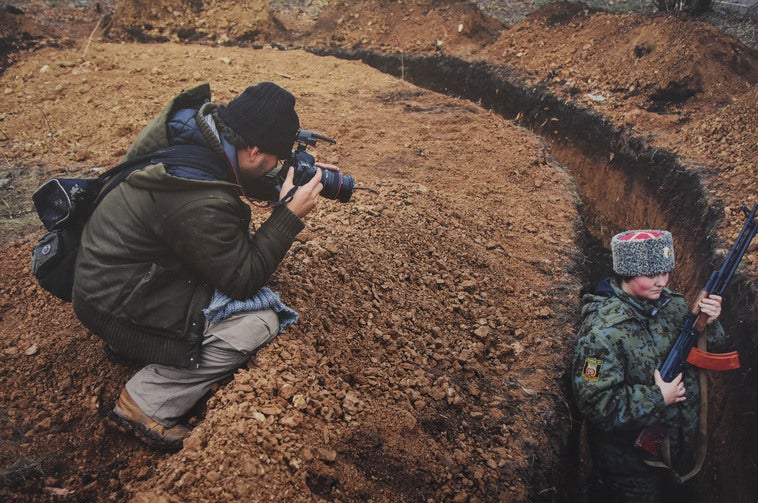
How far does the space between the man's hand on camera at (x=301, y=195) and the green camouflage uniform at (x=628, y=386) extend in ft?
5.80

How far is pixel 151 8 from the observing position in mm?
10320

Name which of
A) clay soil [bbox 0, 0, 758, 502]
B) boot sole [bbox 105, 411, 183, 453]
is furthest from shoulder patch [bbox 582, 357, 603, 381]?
boot sole [bbox 105, 411, 183, 453]

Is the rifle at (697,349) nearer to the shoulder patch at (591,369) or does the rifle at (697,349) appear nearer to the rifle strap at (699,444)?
the rifle strap at (699,444)

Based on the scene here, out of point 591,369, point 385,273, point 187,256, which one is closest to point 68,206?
point 187,256

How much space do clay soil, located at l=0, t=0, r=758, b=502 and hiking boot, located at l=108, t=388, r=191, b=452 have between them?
0.13m

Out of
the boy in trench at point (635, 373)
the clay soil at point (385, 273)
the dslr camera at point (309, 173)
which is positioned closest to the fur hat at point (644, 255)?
the boy in trench at point (635, 373)

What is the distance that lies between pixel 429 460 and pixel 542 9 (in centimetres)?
878

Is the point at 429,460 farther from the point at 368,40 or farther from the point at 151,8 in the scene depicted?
the point at 151,8

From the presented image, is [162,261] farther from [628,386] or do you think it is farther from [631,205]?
[631,205]

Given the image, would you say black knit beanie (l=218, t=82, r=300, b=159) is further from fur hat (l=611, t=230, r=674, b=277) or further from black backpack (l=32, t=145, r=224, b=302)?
fur hat (l=611, t=230, r=674, b=277)

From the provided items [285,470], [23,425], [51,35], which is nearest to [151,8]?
[51,35]

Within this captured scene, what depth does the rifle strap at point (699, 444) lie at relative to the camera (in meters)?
3.09

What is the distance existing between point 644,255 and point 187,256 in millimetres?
2502

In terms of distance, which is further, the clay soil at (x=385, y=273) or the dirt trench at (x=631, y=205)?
the dirt trench at (x=631, y=205)
